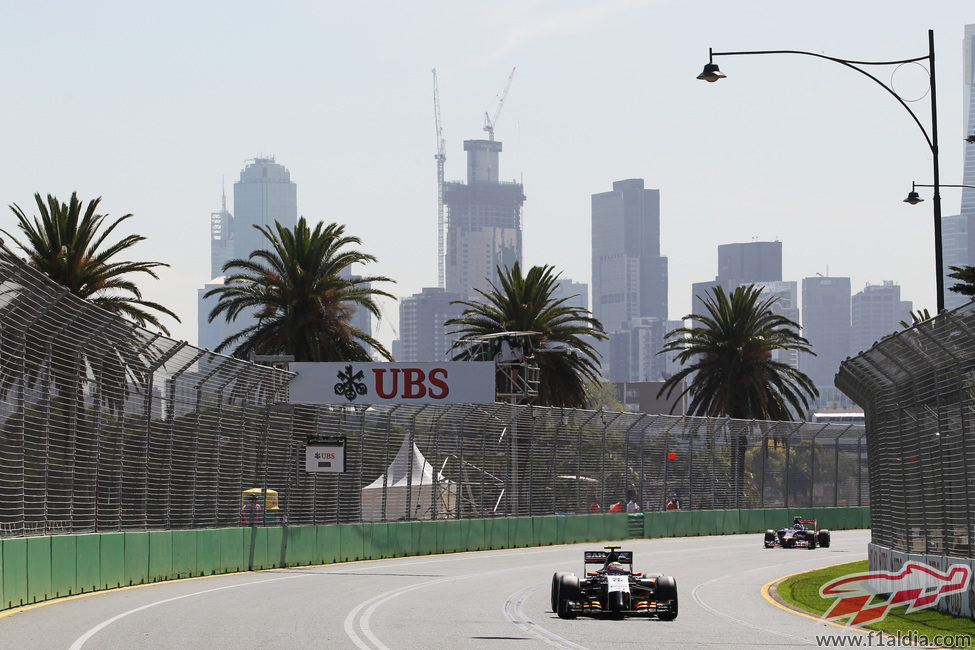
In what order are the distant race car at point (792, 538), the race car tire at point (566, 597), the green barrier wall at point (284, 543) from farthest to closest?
1. the distant race car at point (792, 538)
2. the green barrier wall at point (284, 543)
3. the race car tire at point (566, 597)

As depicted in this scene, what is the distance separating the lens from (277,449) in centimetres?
3055

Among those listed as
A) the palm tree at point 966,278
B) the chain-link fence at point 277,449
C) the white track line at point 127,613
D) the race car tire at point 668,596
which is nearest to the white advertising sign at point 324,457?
the chain-link fence at point 277,449

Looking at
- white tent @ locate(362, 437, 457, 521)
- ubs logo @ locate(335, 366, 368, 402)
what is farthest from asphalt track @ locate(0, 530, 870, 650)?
ubs logo @ locate(335, 366, 368, 402)

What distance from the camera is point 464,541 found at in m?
37.2

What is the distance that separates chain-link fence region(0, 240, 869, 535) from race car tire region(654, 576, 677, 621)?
823 cm

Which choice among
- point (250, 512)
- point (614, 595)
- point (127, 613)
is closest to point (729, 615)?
point (614, 595)

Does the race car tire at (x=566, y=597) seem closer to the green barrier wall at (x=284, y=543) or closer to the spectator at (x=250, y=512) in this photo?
the green barrier wall at (x=284, y=543)

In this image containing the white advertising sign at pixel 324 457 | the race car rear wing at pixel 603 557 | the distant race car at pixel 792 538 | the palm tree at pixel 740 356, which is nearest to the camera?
the race car rear wing at pixel 603 557

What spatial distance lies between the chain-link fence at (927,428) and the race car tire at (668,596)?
3.40 metres

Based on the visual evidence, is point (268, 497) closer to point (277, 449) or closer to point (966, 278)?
point (277, 449)

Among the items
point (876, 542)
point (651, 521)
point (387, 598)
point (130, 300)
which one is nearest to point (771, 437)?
point (651, 521)

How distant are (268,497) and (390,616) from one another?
12.9 meters

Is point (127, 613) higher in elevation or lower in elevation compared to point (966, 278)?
lower

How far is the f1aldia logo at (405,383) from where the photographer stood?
1570 inches
